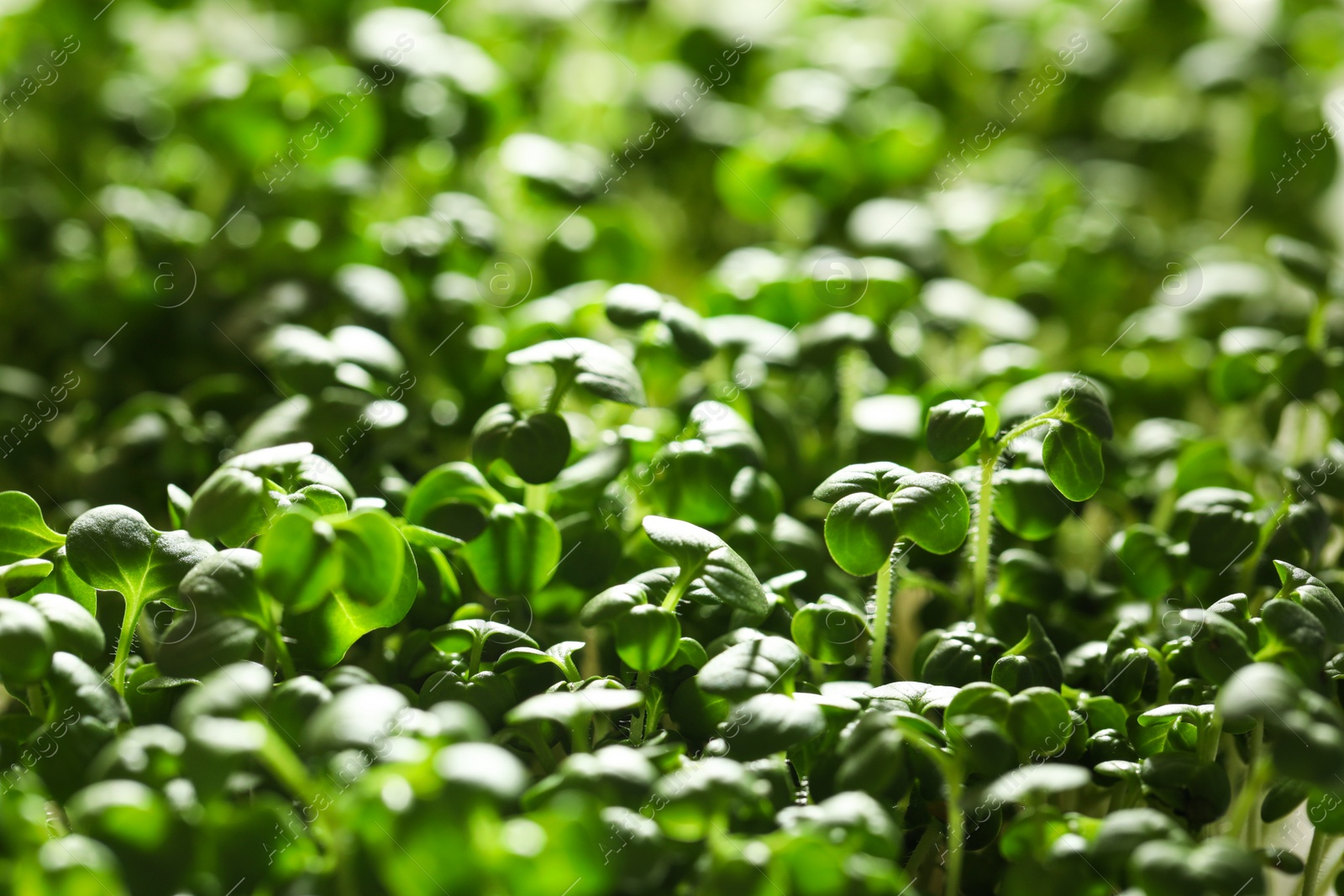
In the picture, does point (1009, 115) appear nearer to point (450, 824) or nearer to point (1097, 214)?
point (1097, 214)

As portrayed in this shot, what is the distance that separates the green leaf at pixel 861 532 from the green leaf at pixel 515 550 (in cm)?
22

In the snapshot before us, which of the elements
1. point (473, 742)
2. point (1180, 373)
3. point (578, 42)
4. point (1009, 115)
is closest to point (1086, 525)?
point (1180, 373)

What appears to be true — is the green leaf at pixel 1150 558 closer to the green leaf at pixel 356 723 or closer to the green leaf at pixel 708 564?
the green leaf at pixel 708 564

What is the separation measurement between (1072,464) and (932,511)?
0.40 ft

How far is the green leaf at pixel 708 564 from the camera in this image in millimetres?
770

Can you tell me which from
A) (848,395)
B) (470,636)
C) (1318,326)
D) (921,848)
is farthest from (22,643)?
(1318,326)

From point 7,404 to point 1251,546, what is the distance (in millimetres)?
1238

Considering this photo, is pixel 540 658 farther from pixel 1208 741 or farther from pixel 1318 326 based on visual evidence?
pixel 1318 326

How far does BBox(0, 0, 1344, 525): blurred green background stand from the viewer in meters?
1.16

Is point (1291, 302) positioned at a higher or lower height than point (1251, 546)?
lower

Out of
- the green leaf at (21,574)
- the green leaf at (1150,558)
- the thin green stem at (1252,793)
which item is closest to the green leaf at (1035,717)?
the thin green stem at (1252,793)

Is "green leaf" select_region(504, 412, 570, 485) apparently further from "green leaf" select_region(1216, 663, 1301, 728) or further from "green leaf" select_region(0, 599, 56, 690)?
"green leaf" select_region(1216, 663, 1301, 728)

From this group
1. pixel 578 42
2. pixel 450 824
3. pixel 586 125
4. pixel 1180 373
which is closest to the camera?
pixel 450 824

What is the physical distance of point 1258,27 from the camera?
1.96m
